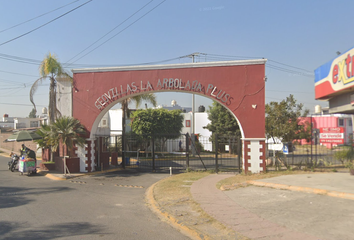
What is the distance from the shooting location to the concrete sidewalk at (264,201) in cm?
605

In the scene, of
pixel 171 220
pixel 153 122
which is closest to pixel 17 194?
pixel 171 220

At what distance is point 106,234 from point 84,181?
339 inches

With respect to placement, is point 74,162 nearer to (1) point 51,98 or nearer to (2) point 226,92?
(1) point 51,98

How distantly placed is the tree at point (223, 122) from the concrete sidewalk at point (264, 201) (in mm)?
20836

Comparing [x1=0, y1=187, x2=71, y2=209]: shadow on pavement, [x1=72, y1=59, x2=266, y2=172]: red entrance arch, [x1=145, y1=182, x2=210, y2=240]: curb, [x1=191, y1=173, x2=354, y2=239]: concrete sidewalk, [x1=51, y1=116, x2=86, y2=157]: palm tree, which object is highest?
[x1=72, y1=59, x2=266, y2=172]: red entrance arch

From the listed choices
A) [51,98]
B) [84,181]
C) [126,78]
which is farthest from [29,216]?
[51,98]

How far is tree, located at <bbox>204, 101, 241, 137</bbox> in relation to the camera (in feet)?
108

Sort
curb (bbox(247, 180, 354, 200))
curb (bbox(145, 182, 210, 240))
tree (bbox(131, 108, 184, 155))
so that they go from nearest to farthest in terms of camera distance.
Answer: curb (bbox(145, 182, 210, 240))
curb (bbox(247, 180, 354, 200))
tree (bbox(131, 108, 184, 155))

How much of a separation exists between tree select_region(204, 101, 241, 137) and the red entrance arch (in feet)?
57.1

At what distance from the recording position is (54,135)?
611 inches

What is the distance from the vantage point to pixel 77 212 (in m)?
8.15

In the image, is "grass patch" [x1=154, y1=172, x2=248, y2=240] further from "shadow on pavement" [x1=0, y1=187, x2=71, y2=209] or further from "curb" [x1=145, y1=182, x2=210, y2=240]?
"shadow on pavement" [x1=0, y1=187, x2=71, y2=209]

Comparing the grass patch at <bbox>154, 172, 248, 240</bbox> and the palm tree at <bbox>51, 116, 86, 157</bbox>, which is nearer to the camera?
the grass patch at <bbox>154, 172, 248, 240</bbox>

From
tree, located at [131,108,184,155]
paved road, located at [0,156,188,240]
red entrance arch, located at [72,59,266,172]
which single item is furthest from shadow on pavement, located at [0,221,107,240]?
tree, located at [131,108,184,155]
